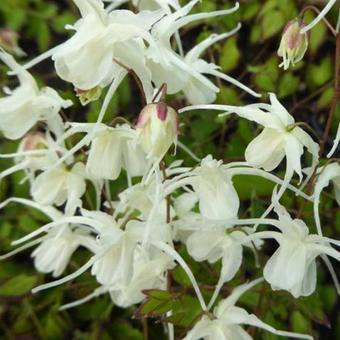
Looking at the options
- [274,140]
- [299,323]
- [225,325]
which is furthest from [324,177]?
[299,323]

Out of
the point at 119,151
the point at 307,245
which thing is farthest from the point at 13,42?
the point at 307,245

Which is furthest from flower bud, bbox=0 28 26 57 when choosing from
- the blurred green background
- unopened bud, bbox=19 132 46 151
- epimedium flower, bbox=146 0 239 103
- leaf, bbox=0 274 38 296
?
epimedium flower, bbox=146 0 239 103

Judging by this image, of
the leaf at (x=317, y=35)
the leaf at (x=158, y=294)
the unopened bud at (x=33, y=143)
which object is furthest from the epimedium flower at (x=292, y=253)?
the leaf at (x=317, y=35)

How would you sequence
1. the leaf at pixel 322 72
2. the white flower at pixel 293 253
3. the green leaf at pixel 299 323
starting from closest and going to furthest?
the white flower at pixel 293 253
the green leaf at pixel 299 323
the leaf at pixel 322 72

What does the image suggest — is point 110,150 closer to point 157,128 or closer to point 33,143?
point 157,128

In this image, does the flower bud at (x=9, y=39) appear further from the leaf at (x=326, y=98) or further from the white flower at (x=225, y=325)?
the white flower at (x=225, y=325)

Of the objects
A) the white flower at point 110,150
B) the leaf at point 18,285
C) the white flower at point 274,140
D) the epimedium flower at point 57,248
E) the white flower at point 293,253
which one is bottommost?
the leaf at point 18,285

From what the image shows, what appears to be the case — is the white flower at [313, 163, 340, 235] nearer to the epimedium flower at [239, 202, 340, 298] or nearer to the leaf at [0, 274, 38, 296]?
the epimedium flower at [239, 202, 340, 298]
